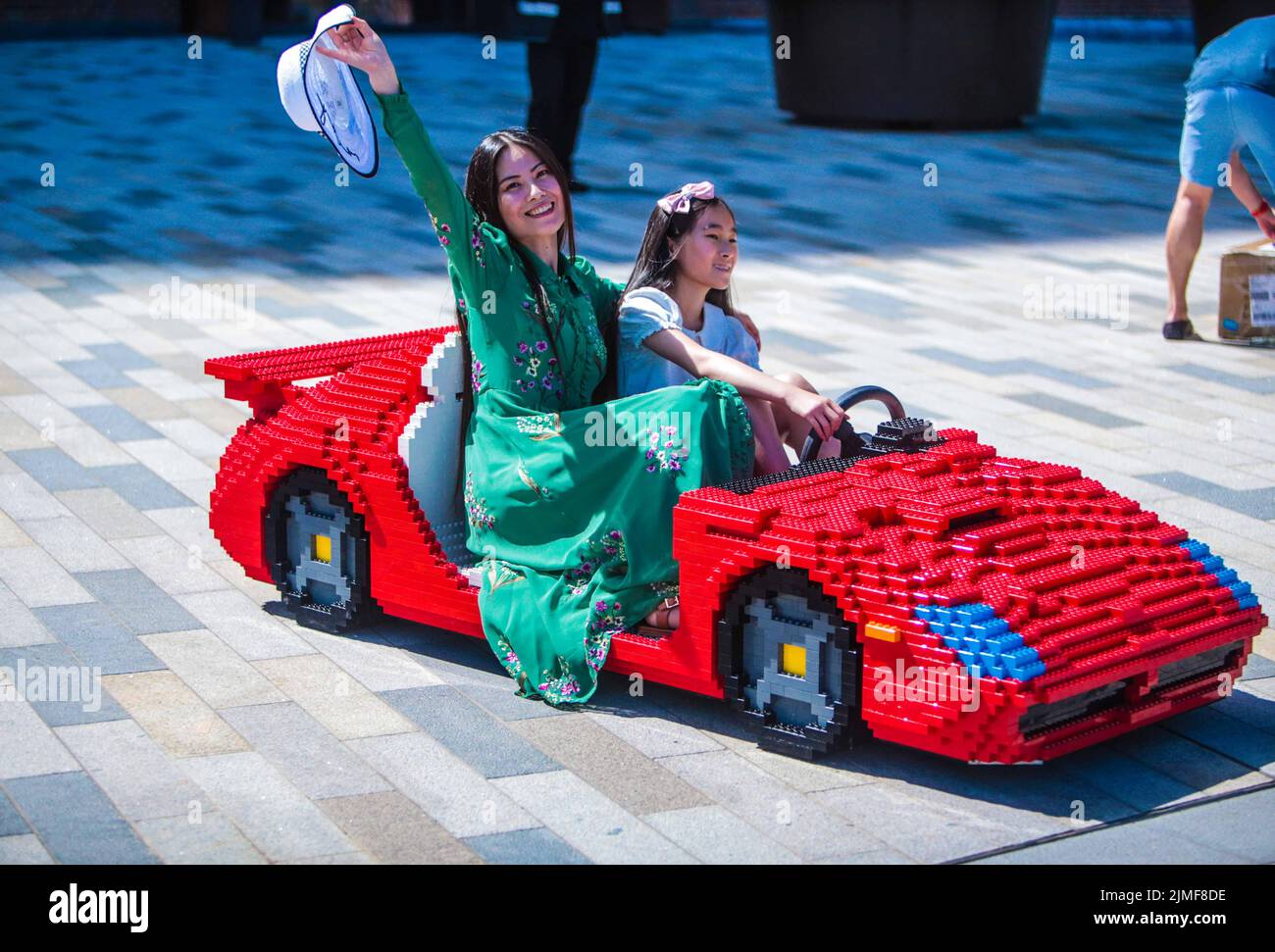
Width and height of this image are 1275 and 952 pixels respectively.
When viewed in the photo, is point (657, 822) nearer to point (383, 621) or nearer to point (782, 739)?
point (782, 739)

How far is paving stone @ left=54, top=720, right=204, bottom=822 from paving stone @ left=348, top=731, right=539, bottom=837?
42 cm

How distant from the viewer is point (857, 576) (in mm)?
3752

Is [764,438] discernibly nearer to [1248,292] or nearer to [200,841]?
[200,841]

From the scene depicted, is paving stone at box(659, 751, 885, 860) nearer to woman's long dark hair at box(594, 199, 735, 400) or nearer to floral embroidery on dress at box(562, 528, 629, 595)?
floral embroidery on dress at box(562, 528, 629, 595)

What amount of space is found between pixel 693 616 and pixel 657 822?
1.93ft

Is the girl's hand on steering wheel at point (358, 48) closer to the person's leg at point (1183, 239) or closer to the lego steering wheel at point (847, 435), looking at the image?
the lego steering wheel at point (847, 435)

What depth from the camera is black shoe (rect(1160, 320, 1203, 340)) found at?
8.47 m

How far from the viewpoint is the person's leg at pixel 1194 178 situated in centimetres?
810

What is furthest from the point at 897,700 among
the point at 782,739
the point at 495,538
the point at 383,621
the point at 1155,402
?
the point at 1155,402

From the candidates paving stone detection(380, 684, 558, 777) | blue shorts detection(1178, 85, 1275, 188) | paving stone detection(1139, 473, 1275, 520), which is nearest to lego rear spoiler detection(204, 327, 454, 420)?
paving stone detection(380, 684, 558, 777)

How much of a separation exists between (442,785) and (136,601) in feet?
4.96

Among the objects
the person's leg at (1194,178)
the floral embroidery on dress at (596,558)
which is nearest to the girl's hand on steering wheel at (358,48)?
the floral embroidery on dress at (596,558)

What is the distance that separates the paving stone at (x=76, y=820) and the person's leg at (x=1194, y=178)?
20.2 ft

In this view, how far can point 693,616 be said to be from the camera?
406 centimetres
